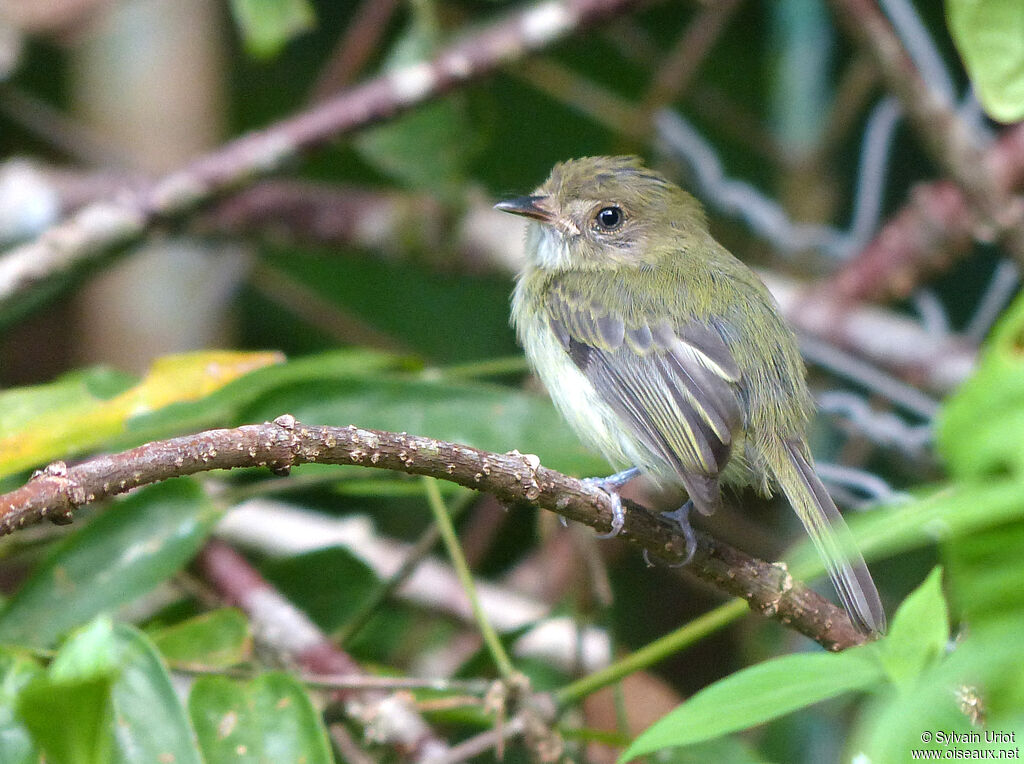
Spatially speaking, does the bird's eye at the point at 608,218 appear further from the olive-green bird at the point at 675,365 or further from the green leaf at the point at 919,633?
the green leaf at the point at 919,633

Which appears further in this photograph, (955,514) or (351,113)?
(351,113)

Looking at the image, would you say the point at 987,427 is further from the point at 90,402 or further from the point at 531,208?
the point at 531,208

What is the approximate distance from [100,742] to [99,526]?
1.17 meters

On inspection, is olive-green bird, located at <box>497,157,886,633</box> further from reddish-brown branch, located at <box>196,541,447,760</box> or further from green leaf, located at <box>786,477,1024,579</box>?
green leaf, located at <box>786,477,1024,579</box>

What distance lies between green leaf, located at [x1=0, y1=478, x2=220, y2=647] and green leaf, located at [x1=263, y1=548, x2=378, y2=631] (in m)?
0.40

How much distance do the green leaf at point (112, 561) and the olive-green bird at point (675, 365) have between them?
0.87 metres

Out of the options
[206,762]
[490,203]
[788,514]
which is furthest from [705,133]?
[206,762]

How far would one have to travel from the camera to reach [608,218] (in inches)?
Result: 121

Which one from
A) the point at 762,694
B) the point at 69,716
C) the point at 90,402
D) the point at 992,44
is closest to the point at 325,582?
the point at 90,402

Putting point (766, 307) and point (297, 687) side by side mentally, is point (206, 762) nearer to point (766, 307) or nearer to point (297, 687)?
point (297, 687)

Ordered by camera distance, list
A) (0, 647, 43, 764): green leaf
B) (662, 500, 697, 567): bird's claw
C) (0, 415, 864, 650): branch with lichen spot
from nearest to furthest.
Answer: (0, 415, 864, 650): branch with lichen spot
(0, 647, 43, 764): green leaf
(662, 500, 697, 567): bird's claw

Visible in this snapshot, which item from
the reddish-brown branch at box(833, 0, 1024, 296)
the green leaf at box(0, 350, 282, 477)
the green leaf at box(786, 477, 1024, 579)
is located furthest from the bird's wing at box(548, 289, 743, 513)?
the reddish-brown branch at box(833, 0, 1024, 296)

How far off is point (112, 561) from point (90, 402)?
341 mm

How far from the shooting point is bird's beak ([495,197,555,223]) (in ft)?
9.84
